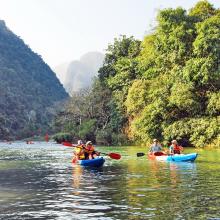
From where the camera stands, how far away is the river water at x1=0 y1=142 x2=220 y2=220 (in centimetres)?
1123

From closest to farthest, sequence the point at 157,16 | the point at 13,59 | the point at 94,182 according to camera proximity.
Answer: the point at 94,182
the point at 157,16
the point at 13,59

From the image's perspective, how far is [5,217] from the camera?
10820mm

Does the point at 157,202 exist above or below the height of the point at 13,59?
below

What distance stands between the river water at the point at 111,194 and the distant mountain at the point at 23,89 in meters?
80.7

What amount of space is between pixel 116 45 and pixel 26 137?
41.8 meters

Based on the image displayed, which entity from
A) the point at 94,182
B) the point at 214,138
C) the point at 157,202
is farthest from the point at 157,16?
the point at 157,202

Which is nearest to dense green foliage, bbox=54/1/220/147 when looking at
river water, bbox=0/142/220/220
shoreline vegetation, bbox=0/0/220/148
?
shoreline vegetation, bbox=0/0/220/148

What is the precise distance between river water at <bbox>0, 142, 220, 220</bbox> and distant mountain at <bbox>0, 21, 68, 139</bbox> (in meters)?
80.7

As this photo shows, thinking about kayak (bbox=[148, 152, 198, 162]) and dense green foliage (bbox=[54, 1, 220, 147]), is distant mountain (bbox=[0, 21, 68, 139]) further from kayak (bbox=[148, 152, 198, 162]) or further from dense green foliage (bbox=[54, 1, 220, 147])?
kayak (bbox=[148, 152, 198, 162])

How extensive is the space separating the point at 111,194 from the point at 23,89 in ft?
405

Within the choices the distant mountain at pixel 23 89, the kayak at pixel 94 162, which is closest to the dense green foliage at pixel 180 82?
the kayak at pixel 94 162

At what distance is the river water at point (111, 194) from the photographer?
11227 mm

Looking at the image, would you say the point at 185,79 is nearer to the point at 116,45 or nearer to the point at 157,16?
the point at 157,16

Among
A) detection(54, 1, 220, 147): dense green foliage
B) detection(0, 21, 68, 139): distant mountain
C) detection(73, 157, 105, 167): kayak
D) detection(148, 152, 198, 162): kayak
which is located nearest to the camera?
detection(73, 157, 105, 167): kayak
